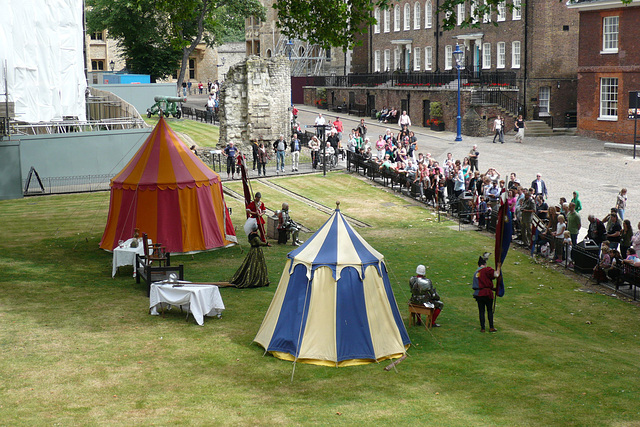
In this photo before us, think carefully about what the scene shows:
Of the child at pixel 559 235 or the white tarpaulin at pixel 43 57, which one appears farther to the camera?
the white tarpaulin at pixel 43 57

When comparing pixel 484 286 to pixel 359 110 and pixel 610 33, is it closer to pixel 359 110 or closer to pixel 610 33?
pixel 610 33

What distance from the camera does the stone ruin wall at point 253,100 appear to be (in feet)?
118

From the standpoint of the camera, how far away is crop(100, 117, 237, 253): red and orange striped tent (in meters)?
19.7

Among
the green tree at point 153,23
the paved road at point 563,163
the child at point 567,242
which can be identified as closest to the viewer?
the child at point 567,242

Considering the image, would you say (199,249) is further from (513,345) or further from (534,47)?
(534,47)

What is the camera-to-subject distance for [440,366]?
11828 millimetres

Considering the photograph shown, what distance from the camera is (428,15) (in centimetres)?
5356

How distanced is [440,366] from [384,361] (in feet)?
3.01

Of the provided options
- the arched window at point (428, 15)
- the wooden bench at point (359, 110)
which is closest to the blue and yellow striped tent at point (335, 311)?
the wooden bench at point (359, 110)

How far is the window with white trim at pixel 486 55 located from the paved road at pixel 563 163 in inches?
274

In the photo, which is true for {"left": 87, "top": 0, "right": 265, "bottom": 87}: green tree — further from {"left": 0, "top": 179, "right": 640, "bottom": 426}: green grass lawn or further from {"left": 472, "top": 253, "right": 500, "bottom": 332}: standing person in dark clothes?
{"left": 472, "top": 253, "right": 500, "bottom": 332}: standing person in dark clothes

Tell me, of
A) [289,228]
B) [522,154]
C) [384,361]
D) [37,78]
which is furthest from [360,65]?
[384,361]

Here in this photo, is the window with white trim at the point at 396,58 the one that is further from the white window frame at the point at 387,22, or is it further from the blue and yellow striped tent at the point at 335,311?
the blue and yellow striped tent at the point at 335,311

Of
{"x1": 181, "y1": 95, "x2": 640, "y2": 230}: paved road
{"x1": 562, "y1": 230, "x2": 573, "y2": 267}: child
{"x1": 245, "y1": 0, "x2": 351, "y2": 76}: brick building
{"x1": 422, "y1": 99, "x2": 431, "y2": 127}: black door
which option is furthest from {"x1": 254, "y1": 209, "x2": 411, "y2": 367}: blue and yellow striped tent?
{"x1": 245, "y1": 0, "x2": 351, "y2": 76}: brick building
